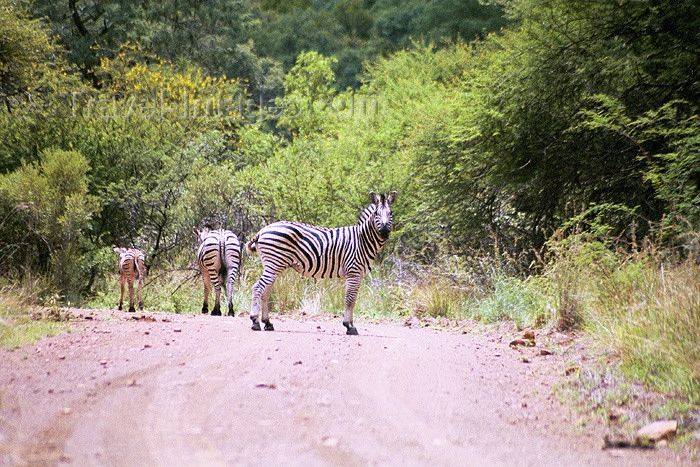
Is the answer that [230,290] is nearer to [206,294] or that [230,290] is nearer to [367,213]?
[206,294]

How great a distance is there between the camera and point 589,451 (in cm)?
577

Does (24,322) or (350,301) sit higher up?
(350,301)

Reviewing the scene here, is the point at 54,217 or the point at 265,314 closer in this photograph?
the point at 265,314

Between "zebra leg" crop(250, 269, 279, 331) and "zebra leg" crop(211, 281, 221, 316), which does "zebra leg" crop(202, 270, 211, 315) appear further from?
"zebra leg" crop(250, 269, 279, 331)

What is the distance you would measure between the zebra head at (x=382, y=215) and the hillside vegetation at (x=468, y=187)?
8.33 ft

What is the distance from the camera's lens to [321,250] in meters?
12.3

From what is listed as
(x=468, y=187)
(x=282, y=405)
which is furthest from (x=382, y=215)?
(x=468, y=187)

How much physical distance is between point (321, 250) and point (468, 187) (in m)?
7.77

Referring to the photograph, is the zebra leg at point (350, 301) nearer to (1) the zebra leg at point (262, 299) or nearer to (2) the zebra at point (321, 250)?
(2) the zebra at point (321, 250)

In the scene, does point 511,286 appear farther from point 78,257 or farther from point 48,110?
point 48,110

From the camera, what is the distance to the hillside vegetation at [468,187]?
1146cm

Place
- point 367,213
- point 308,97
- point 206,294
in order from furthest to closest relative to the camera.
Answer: point 308,97, point 206,294, point 367,213

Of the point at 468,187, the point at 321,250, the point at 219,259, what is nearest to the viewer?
the point at 321,250

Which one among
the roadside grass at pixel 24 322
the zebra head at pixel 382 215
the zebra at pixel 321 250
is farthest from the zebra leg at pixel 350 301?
the roadside grass at pixel 24 322
